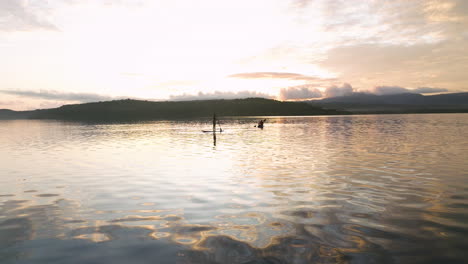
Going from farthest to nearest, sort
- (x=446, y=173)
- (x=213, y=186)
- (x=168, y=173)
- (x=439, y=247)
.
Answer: (x=168, y=173)
(x=446, y=173)
(x=213, y=186)
(x=439, y=247)

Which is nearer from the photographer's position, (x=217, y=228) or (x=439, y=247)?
(x=439, y=247)

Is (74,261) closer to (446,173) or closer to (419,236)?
(419,236)

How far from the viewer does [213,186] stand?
55.2ft

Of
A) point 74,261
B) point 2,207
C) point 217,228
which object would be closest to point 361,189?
point 217,228

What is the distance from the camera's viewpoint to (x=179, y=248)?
8.80 meters

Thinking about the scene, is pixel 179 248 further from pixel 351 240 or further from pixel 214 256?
pixel 351 240

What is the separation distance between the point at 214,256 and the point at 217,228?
2.11m

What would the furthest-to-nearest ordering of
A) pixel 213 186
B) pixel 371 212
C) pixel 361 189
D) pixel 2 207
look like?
pixel 213 186
pixel 361 189
pixel 2 207
pixel 371 212

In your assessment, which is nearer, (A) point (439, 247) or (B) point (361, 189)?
(A) point (439, 247)

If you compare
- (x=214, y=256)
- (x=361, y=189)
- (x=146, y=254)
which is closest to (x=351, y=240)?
(x=214, y=256)

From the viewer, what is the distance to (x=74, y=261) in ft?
26.7

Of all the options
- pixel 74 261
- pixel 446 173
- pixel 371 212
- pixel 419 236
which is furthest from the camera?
pixel 446 173

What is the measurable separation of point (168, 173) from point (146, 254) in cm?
1266

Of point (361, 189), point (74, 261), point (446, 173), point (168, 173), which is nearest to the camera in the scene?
point (74, 261)
